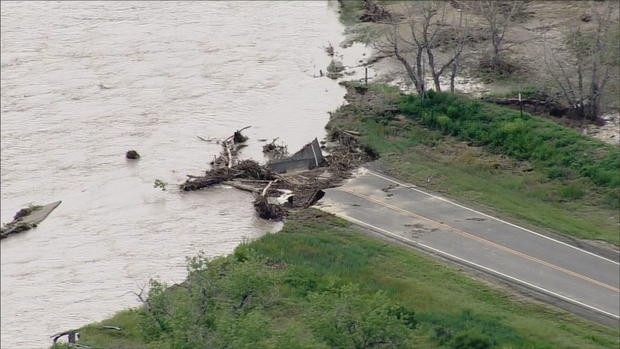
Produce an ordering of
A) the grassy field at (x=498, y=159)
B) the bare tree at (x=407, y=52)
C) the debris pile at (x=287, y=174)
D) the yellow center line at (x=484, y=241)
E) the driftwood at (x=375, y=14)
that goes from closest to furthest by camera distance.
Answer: the yellow center line at (x=484, y=241), the grassy field at (x=498, y=159), the debris pile at (x=287, y=174), the bare tree at (x=407, y=52), the driftwood at (x=375, y=14)

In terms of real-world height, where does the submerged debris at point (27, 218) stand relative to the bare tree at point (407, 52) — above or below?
below

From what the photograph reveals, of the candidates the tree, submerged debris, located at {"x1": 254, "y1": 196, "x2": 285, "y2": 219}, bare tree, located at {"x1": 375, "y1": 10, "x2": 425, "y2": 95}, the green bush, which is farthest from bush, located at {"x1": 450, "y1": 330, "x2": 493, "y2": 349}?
bare tree, located at {"x1": 375, "y1": 10, "x2": 425, "y2": 95}

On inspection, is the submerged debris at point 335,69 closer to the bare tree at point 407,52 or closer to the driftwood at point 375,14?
the bare tree at point 407,52

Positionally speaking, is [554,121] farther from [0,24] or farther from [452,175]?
[0,24]

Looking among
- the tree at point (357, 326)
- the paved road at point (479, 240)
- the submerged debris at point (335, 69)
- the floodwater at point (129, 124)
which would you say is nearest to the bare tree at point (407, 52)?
the submerged debris at point (335, 69)

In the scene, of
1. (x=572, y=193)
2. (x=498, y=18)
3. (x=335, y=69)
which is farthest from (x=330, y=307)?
(x=498, y=18)

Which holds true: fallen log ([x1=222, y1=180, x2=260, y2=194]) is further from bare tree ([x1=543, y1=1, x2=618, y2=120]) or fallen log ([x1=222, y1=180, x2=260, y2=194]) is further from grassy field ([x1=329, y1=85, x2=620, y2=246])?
bare tree ([x1=543, y1=1, x2=618, y2=120])

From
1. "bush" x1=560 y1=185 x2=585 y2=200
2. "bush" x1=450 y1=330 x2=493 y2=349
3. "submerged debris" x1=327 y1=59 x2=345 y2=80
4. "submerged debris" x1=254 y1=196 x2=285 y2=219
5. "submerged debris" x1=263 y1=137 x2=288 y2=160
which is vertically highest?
"submerged debris" x1=327 y1=59 x2=345 y2=80
